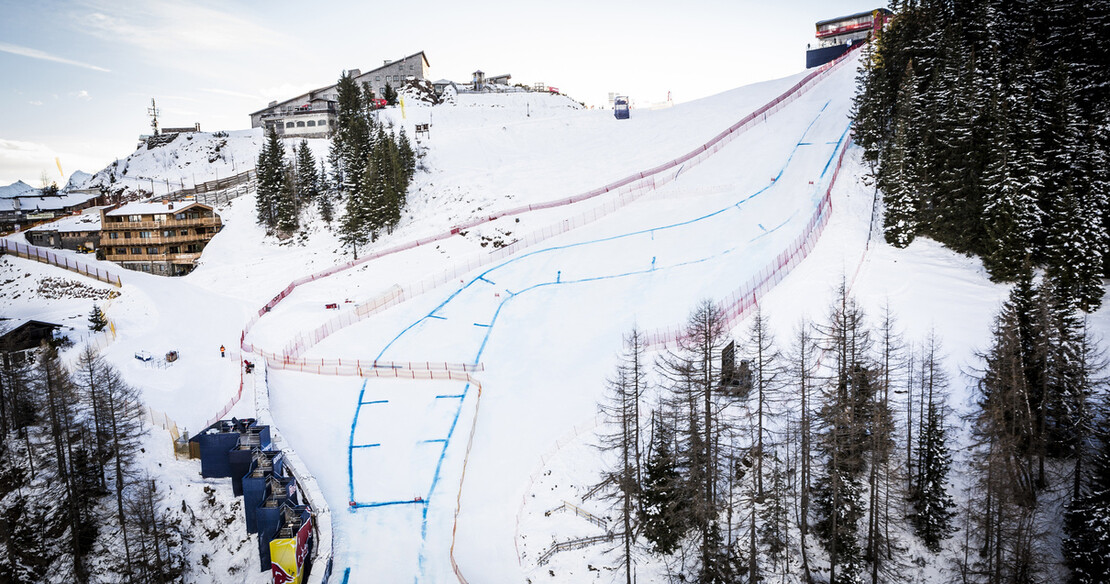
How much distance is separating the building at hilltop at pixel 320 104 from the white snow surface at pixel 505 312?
76.6ft

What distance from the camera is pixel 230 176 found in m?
76.3

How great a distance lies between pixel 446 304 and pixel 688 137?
115 ft

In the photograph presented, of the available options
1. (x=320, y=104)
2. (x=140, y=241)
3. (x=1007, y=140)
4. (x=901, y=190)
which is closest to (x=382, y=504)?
(x=901, y=190)

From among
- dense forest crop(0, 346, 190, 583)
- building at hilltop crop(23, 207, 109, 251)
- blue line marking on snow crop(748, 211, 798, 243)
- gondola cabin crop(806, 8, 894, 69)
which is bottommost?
dense forest crop(0, 346, 190, 583)

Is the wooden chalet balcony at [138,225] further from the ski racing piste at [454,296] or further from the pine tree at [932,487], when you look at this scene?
the pine tree at [932,487]

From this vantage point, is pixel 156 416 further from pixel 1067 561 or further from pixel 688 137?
pixel 688 137

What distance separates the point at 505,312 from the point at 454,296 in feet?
15.0

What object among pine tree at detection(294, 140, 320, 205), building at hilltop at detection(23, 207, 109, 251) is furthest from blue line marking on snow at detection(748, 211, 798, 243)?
building at hilltop at detection(23, 207, 109, 251)

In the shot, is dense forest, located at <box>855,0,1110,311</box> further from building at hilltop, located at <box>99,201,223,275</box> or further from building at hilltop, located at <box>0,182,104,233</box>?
building at hilltop, located at <box>0,182,104,233</box>

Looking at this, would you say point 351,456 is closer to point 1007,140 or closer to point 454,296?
point 454,296

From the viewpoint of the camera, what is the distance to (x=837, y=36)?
3004 inches

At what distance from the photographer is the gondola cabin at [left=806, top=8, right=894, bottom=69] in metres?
73.6

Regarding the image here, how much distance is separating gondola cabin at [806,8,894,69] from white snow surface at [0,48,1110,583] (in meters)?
13.1

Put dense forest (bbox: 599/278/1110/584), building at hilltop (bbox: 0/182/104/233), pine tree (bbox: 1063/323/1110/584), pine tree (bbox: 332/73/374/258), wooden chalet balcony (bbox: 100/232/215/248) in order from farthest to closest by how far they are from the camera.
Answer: building at hilltop (bbox: 0/182/104/233)
wooden chalet balcony (bbox: 100/232/215/248)
pine tree (bbox: 332/73/374/258)
dense forest (bbox: 599/278/1110/584)
pine tree (bbox: 1063/323/1110/584)
